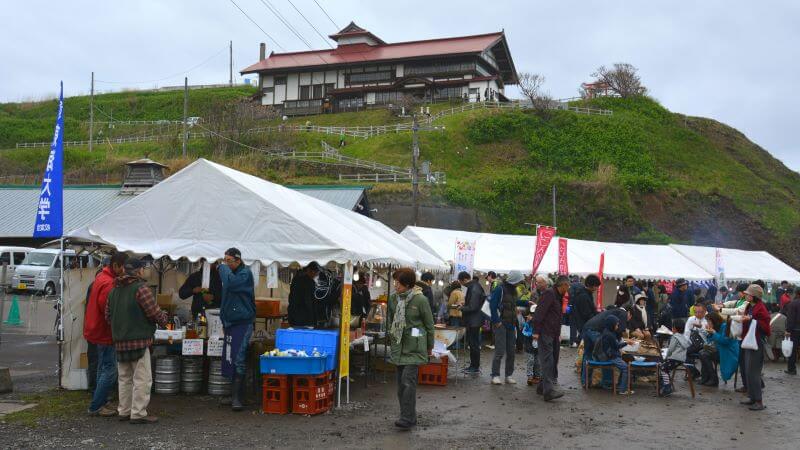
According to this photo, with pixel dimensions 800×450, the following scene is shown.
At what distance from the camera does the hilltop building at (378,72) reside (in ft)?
178

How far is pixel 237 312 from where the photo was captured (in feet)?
25.7

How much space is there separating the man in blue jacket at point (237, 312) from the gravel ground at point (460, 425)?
0.41 metres

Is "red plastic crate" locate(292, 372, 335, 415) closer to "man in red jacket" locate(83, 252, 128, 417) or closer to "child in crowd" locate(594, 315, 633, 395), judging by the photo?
"man in red jacket" locate(83, 252, 128, 417)

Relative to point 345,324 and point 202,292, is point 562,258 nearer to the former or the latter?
point 345,324

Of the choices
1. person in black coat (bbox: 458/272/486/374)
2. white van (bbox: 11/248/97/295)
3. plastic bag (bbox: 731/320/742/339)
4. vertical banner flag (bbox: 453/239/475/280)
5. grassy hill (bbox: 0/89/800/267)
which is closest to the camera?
plastic bag (bbox: 731/320/742/339)

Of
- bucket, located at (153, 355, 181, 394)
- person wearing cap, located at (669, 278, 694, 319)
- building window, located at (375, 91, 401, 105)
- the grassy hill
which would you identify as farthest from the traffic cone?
building window, located at (375, 91, 401, 105)

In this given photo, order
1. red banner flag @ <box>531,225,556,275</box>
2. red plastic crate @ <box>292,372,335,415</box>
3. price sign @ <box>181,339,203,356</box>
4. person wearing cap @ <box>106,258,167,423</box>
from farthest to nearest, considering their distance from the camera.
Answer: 1. red banner flag @ <box>531,225,556,275</box>
2. price sign @ <box>181,339,203,356</box>
3. red plastic crate @ <box>292,372,335,415</box>
4. person wearing cap @ <box>106,258,167,423</box>

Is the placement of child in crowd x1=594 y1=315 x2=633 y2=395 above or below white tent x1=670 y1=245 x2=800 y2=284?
below

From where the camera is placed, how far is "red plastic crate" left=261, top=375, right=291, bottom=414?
25.4 ft

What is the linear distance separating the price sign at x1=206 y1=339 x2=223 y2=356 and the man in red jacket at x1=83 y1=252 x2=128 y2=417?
4.03 ft

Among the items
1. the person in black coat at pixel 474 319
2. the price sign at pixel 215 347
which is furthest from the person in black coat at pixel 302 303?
the person in black coat at pixel 474 319

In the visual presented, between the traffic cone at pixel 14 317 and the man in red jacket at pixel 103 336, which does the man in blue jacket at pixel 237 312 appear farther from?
the traffic cone at pixel 14 317

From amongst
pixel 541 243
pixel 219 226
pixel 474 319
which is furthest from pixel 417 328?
pixel 541 243

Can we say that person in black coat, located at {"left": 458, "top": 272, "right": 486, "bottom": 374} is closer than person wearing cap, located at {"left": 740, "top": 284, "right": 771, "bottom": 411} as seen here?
No
